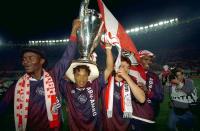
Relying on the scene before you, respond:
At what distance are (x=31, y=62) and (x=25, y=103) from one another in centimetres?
54

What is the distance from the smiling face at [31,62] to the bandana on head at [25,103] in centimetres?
18

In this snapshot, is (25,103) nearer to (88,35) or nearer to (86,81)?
(86,81)

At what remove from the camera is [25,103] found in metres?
3.12

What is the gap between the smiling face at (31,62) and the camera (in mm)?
3170

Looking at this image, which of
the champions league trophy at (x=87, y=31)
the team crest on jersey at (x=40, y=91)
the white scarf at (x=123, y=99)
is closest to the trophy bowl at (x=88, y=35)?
the champions league trophy at (x=87, y=31)

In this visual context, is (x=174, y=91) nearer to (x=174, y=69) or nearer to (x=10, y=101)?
(x=174, y=69)

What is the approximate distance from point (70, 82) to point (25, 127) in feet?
2.74

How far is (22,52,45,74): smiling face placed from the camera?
10.4ft

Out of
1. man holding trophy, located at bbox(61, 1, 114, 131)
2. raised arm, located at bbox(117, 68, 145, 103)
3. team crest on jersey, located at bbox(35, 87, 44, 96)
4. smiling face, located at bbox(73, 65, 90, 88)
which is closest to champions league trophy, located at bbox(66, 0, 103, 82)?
man holding trophy, located at bbox(61, 1, 114, 131)

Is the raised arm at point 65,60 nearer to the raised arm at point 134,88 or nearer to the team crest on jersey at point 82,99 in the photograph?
the team crest on jersey at point 82,99

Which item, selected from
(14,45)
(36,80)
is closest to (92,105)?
(36,80)

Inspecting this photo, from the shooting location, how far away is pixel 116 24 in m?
3.57

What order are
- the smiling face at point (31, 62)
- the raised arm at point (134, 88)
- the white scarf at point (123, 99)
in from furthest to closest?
the white scarf at point (123, 99), the smiling face at point (31, 62), the raised arm at point (134, 88)

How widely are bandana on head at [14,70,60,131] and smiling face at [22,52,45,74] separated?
0.18 meters
